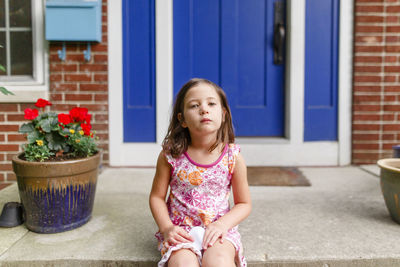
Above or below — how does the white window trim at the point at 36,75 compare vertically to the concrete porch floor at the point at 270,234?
above

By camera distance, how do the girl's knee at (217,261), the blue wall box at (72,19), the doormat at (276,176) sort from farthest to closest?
the blue wall box at (72,19) → the doormat at (276,176) → the girl's knee at (217,261)

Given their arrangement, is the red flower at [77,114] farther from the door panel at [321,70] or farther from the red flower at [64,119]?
the door panel at [321,70]

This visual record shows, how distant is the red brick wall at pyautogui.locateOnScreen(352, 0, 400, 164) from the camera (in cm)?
332

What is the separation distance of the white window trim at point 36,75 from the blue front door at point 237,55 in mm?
1167

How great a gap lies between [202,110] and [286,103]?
215 cm

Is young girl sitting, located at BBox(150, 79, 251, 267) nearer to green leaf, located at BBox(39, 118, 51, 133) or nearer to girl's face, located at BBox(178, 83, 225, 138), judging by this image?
girl's face, located at BBox(178, 83, 225, 138)

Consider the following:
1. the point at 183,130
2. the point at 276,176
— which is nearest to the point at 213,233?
the point at 183,130

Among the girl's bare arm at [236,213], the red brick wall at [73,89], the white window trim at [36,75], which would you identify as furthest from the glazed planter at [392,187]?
the white window trim at [36,75]

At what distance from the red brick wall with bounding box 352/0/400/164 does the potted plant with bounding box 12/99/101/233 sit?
250 centimetres

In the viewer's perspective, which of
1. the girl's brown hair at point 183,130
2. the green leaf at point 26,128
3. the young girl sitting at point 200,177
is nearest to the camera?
the young girl sitting at point 200,177

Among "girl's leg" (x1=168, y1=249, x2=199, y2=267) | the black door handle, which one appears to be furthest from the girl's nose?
the black door handle

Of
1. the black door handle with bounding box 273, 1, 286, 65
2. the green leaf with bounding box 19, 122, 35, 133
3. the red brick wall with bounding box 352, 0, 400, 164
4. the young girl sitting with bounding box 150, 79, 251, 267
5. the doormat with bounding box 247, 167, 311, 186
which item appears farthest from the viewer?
the black door handle with bounding box 273, 1, 286, 65

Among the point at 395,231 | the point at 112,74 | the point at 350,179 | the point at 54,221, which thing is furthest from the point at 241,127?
the point at 54,221

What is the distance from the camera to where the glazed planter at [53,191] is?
188 centimetres
